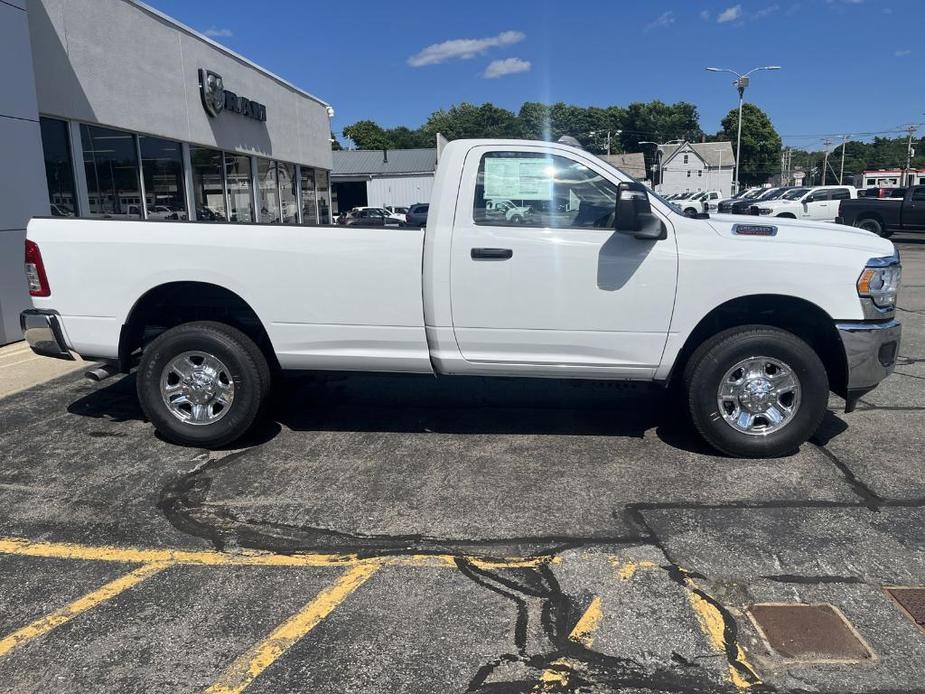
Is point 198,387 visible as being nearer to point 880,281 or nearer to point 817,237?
point 817,237

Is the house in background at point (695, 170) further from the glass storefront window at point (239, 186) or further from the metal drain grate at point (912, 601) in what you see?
the metal drain grate at point (912, 601)

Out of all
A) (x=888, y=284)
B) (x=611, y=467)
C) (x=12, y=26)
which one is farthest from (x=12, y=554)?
(x=12, y=26)

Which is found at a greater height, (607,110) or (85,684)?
(607,110)

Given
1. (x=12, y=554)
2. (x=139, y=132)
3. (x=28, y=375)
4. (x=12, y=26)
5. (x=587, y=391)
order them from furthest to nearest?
(x=139, y=132) → (x=12, y=26) → (x=28, y=375) → (x=587, y=391) → (x=12, y=554)

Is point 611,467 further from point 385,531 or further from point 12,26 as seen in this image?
point 12,26

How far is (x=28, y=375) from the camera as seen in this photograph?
7.36 m

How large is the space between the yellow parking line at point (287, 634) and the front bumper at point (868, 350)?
10.7ft

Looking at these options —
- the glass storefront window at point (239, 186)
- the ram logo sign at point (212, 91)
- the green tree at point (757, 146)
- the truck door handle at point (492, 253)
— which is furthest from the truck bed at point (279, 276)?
the green tree at point (757, 146)

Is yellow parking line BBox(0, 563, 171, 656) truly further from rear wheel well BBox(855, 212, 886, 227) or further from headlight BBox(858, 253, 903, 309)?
rear wheel well BBox(855, 212, 886, 227)

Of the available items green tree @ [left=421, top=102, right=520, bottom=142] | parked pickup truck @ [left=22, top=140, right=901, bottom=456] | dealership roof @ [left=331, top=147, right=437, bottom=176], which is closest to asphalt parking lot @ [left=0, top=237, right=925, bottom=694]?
parked pickup truck @ [left=22, top=140, right=901, bottom=456]

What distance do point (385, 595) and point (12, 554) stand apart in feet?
6.51

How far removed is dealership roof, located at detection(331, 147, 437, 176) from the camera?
173 ft

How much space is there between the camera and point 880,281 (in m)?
4.62

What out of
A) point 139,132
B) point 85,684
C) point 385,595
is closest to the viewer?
point 85,684
